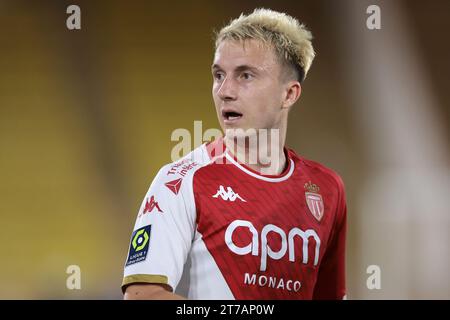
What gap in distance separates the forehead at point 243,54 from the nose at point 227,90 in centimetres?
6

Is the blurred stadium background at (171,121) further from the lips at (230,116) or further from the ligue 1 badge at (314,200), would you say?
the lips at (230,116)

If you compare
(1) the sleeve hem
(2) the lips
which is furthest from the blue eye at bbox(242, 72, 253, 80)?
(1) the sleeve hem

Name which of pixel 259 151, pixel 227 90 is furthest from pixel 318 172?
pixel 227 90

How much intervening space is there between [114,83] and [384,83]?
2.15 m

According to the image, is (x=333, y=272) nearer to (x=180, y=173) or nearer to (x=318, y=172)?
(x=318, y=172)

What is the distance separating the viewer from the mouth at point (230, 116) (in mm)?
2531

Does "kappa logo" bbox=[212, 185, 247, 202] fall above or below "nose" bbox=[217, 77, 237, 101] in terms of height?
below

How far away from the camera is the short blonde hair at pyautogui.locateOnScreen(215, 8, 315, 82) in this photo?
2.59 metres

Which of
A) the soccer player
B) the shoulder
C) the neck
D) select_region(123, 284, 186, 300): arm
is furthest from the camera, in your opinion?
the neck

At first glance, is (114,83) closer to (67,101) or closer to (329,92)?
(67,101)

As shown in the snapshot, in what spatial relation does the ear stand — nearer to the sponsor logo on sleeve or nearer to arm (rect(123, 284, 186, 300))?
the sponsor logo on sleeve

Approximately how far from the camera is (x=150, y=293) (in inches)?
85.3

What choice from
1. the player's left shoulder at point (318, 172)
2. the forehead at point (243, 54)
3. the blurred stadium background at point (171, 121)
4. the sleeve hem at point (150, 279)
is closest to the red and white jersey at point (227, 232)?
the sleeve hem at point (150, 279)

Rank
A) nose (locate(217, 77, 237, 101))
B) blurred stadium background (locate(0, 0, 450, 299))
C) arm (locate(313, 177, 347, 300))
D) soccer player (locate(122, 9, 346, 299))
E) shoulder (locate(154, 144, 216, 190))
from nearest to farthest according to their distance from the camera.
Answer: soccer player (locate(122, 9, 346, 299)) < shoulder (locate(154, 144, 216, 190)) < nose (locate(217, 77, 237, 101)) < arm (locate(313, 177, 347, 300)) < blurred stadium background (locate(0, 0, 450, 299))
